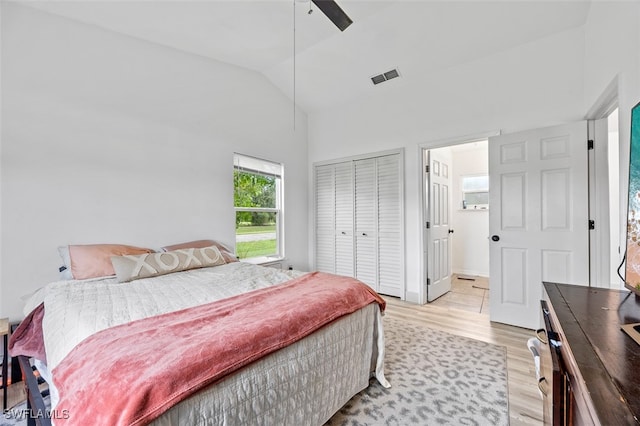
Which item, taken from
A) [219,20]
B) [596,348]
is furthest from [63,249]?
[596,348]

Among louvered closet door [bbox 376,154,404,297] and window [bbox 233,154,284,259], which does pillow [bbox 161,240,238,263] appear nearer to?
window [bbox 233,154,284,259]

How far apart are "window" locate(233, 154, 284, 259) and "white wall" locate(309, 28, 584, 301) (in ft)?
3.36

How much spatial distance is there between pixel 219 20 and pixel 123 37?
0.96m

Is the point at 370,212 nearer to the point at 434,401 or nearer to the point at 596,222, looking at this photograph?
the point at 596,222

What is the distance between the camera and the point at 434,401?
1.71 meters

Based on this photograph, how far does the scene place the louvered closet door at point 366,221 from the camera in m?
3.98

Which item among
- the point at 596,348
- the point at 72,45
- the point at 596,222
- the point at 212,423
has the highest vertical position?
the point at 72,45

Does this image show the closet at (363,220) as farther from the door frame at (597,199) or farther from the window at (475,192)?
the window at (475,192)

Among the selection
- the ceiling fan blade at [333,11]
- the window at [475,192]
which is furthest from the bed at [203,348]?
the window at [475,192]

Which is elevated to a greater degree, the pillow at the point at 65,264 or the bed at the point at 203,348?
the pillow at the point at 65,264

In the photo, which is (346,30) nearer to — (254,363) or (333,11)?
(333,11)

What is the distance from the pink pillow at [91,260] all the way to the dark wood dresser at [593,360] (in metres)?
2.85

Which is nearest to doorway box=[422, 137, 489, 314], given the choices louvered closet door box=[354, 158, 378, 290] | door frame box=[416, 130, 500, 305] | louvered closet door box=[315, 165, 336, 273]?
door frame box=[416, 130, 500, 305]

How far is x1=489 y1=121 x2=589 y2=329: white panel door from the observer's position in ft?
8.27
